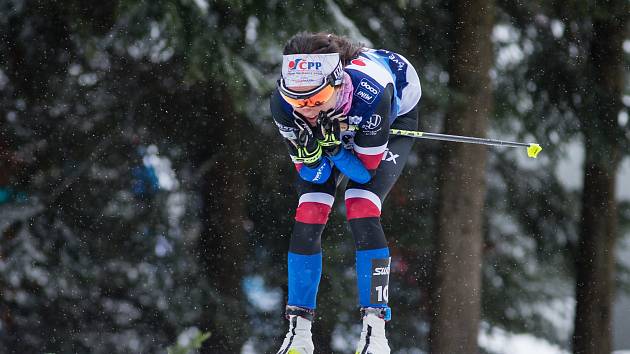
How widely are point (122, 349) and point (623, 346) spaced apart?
839 cm

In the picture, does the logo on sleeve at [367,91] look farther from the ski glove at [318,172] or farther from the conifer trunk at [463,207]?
the conifer trunk at [463,207]

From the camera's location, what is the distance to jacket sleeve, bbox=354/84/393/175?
13.8 ft

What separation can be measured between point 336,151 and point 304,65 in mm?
510

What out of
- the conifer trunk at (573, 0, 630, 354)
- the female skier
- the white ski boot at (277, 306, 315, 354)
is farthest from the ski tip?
the conifer trunk at (573, 0, 630, 354)

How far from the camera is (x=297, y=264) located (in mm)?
4398

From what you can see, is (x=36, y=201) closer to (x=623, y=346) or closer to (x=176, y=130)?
(x=176, y=130)

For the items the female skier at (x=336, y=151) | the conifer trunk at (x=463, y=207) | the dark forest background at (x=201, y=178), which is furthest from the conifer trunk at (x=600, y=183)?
the female skier at (x=336, y=151)

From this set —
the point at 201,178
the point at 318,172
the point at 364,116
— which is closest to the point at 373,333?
the point at 318,172

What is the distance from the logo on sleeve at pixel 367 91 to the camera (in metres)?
4.20

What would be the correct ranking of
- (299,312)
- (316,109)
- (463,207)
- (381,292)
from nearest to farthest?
(316,109)
(381,292)
(299,312)
(463,207)

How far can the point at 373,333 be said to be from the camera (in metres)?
4.23

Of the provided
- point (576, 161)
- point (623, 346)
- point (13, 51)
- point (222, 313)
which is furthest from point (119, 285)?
point (623, 346)

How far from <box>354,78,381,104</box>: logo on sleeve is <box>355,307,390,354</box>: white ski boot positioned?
1.09 m

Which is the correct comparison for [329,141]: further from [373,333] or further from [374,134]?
[373,333]
